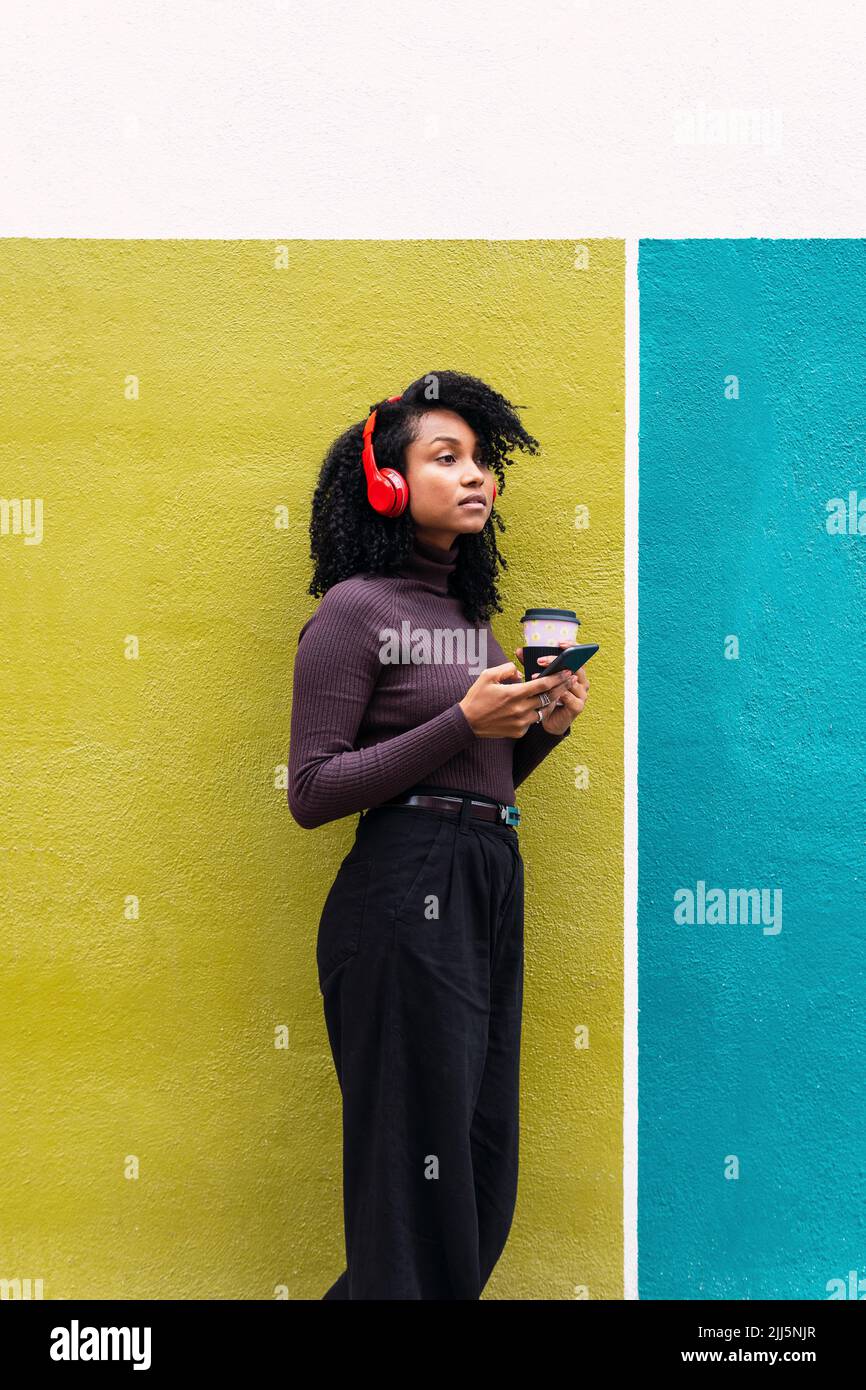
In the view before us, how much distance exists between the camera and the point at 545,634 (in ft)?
7.66

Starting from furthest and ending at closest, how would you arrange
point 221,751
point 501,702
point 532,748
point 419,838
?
point 221,751 → point 532,748 → point 419,838 → point 501,702

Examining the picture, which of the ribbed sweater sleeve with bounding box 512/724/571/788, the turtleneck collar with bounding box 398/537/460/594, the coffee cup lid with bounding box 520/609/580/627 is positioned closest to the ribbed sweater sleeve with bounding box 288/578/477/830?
the turtleneck collar with bounding box 398/537/460/594

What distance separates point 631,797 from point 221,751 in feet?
3.45

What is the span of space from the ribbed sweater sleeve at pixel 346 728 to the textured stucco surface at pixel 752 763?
887mm

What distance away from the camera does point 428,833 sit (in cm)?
232

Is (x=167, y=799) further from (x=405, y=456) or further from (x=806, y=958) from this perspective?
(x=806, y=958)

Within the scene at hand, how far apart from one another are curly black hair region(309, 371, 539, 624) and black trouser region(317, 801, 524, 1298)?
0.56 metres

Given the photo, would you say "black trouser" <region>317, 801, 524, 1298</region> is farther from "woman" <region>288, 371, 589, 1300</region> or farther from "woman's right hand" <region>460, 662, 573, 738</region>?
"woman's right hand" <region>460, 662, 573, 738</region>

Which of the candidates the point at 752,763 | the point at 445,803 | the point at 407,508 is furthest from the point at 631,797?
the point at 407,508

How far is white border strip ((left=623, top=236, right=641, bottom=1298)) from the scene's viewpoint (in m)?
2.88

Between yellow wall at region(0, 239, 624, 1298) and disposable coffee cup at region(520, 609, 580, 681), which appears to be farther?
yellow wall at region(0, 239, 624, 1298)

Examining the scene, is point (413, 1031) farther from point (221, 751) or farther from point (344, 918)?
point (221, 751)

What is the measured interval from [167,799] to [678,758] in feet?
4.28
